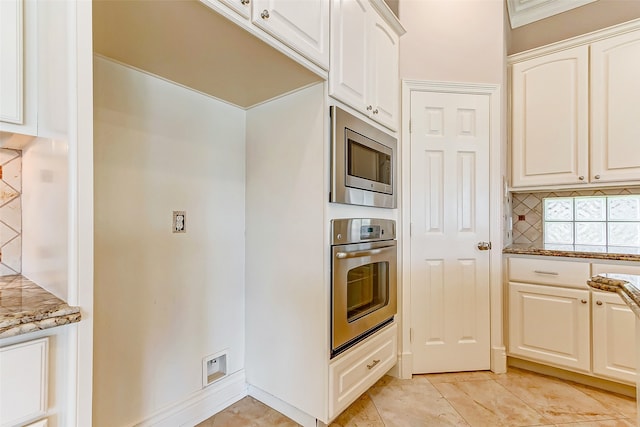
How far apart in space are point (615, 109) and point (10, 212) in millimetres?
3407

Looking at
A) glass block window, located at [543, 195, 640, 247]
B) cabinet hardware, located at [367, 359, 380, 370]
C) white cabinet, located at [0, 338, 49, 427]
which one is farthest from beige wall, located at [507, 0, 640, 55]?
white cabinet, located at [0, 338, 49, 427]

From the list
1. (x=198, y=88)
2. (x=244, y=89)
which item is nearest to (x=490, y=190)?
(x=244, y=89)

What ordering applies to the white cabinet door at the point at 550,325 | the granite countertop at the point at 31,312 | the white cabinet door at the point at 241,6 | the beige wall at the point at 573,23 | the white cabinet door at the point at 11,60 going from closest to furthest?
the granite countertop at the point at 31,312 → the white cabinet door at the point at 11,60 → the white cabinet door at the point at 241,6 → the white cabinet door at the point at 550,325 → the beige wall at the point at 573,23

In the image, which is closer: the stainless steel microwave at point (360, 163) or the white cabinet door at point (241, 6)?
the white cabinet door at point (241, 6)

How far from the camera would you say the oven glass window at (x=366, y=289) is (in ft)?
5.22

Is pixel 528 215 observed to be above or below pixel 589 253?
above

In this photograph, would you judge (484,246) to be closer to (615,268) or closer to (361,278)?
(615,268)

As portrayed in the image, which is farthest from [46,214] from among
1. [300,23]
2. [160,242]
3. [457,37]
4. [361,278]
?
[457,37]

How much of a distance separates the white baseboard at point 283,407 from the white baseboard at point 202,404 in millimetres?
80

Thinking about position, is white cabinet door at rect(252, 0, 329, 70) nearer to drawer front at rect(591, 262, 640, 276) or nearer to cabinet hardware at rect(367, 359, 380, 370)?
cabinet hardware at rect(367, 359, 380, 370)

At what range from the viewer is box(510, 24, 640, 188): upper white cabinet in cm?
202

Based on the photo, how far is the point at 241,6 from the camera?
1013 mm

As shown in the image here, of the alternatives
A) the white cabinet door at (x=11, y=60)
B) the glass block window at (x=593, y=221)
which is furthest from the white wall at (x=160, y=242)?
the glass block window at (x=593, y=221)

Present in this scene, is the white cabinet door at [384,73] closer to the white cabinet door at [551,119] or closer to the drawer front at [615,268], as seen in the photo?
the white cabinet door at [551,119]
